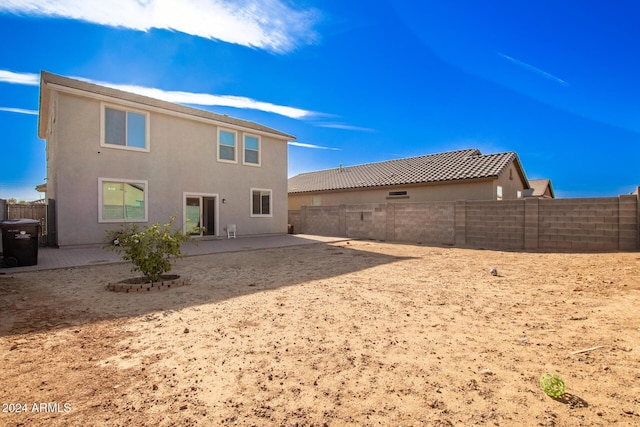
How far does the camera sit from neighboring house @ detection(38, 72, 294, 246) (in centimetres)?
1165

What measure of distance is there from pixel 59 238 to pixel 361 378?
1315cm

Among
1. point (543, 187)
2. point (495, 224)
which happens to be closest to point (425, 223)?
point (495, 224)

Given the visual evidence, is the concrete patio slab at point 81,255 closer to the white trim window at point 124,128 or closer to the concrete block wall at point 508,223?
the white trim window at point 124,128

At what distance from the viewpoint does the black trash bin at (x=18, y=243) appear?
8.05 metres

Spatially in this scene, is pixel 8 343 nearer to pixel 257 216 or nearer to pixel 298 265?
pixel 298 265

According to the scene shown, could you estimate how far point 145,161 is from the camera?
13.4 metres

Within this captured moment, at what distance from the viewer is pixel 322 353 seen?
3246 millimetres

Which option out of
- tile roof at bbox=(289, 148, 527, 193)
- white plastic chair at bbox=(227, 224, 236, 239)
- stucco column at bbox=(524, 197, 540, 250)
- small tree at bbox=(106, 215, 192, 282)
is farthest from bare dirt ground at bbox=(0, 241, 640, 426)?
tile roof at bbox=(289, 148, 527, 193)

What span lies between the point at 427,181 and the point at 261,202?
32.0 ft

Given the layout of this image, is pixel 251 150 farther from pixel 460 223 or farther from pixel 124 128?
pixel 460 223

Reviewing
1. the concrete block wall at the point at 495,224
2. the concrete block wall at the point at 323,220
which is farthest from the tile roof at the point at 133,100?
the concrete block wall at the point at 495,224

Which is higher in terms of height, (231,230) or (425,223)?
(425,223)

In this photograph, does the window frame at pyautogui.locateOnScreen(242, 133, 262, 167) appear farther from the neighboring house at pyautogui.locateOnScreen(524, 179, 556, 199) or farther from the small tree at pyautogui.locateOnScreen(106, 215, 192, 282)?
the neighboring house at pyautogui.locateOnScreen(524, 179, 556, 199)

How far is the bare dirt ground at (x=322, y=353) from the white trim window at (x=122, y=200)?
6.34m
